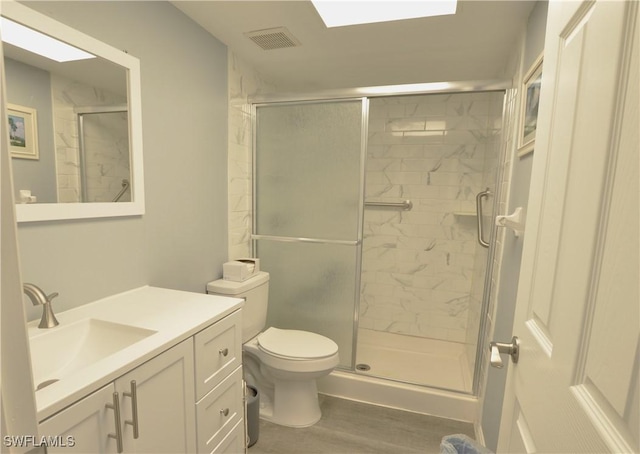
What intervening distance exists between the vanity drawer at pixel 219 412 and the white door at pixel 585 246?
103 cm

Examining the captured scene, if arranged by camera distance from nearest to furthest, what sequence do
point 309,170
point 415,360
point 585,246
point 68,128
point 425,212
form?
point 585,246, point 68,128, point 309,170, point 415,360, point 425,212

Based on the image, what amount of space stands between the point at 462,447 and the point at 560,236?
80 cm

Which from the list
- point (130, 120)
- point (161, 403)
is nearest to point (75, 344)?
point (161, 403)

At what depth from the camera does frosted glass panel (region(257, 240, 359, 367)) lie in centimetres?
228

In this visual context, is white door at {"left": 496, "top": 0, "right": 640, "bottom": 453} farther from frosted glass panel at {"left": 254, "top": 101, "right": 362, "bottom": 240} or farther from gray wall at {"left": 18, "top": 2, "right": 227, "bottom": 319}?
gray wall at {"left": 18, "top": 2, "right": 227, "bottom": 319}

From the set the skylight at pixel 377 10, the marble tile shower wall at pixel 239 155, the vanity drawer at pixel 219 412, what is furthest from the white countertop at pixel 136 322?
the skylight at pixel 377 10

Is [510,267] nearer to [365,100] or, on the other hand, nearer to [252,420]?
[365,100]

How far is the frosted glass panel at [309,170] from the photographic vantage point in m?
2.16

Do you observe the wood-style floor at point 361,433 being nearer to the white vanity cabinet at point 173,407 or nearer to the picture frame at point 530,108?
the white vanity cabinet at point 173,407

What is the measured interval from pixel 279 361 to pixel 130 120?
4.86 feet

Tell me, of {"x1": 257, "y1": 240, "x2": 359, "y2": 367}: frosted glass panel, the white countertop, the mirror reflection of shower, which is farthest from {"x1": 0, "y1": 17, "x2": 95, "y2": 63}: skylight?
{"x1": 257, "y1": 240, "x2": 359, "y2": 367}: frosted glass panel

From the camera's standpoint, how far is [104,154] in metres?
1.41

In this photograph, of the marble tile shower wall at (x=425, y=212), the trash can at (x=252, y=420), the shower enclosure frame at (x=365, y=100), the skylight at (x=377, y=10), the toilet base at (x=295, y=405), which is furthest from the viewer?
the marble tile shower wall at (x=425, y=212)

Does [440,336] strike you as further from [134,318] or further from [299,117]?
[134,318]
